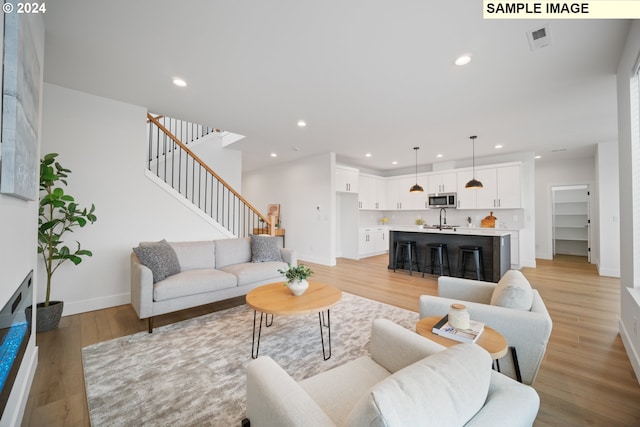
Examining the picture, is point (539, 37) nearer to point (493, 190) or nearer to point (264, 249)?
point (264, 249)

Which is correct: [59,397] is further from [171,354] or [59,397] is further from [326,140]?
[326,140]

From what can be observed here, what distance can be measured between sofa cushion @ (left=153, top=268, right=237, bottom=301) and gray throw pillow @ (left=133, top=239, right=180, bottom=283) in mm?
93

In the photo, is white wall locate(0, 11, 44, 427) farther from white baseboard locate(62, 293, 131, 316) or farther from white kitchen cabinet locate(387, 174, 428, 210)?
white kitchen cabinet locate(387, 174, 428, 210)

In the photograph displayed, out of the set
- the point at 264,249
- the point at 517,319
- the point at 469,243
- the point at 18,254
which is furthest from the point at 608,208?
the point at 18,254

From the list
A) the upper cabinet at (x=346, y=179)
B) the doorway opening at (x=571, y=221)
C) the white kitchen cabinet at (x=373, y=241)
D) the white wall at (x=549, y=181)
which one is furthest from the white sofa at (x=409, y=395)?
the doorway opening at (x=571, y=221)

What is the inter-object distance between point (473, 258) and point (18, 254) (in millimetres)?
6013

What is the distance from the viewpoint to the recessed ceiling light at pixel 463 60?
264 centimetres

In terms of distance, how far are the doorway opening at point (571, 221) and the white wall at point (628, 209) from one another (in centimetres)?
592

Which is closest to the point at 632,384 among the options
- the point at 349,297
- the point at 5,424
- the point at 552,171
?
the point at 349,297

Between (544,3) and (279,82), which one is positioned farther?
(279,82)

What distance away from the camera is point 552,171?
7.29 meters

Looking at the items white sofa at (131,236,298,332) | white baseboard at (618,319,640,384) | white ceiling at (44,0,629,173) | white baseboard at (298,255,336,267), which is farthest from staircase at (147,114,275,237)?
white baseboard at (618,319,640,384)

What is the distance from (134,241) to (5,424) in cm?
286

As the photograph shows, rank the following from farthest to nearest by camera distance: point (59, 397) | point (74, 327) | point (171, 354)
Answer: point (74, 327) < point (171, 354) < point (59, 397)
